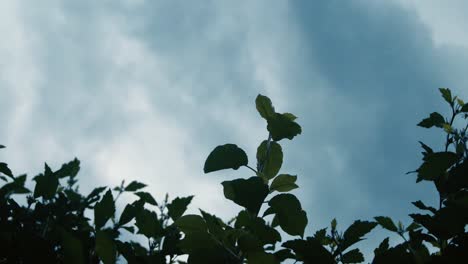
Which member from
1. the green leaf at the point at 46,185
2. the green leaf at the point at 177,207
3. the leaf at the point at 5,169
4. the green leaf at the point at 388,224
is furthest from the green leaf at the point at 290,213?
the leaf at the point at 5,169

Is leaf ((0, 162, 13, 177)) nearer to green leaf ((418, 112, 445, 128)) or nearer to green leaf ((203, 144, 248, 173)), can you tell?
green leaf ((203, 144, 248, 173))

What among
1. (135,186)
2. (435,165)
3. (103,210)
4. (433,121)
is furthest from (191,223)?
(135,186)

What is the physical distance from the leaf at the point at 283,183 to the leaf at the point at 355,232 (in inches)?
13.2

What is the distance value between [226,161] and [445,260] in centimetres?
90

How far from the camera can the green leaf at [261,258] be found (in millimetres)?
1330

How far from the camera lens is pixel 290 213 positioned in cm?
152

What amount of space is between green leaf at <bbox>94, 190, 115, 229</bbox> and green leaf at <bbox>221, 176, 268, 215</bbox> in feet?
1.75

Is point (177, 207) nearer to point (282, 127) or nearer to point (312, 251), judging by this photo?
point (282, 127)

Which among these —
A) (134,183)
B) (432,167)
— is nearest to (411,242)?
(432,167)

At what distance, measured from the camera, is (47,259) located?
4.84 ft

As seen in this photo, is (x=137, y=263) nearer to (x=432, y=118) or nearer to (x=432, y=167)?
(x=432, y=167)

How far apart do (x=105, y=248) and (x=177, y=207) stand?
97cm

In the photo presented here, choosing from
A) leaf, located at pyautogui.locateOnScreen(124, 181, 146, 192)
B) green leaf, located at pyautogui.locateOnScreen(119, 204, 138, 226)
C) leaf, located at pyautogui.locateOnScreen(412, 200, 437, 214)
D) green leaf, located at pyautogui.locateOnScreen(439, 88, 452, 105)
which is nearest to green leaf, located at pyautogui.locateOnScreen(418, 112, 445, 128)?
green leaf, located at pyautogui.locateOnScreen(439, 88, 452, 105)

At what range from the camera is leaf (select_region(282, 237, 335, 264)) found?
135 centimetres
